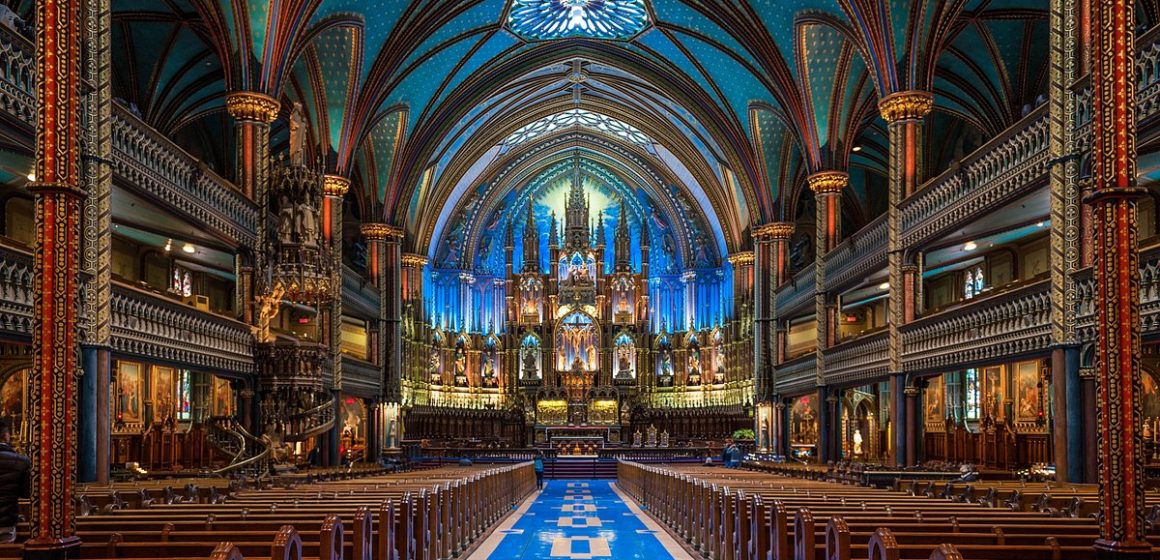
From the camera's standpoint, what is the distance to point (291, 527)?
6.38 metres

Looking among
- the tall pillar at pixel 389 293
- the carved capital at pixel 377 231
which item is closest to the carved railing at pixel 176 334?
the carved capital at pixel 377 231

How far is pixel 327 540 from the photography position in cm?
728

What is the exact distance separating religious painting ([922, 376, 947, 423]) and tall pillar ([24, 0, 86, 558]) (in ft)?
102

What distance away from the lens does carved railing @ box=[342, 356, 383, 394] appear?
107 ft

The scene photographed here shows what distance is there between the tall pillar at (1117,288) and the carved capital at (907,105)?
16659 mm

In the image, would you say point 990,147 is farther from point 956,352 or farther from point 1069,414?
point 1069,414

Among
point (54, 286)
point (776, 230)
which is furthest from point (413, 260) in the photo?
point (54, 286)

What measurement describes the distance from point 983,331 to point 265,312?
14546 millimetres

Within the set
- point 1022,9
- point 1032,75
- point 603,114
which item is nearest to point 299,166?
point 1022,9

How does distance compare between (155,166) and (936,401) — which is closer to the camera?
(155,166)

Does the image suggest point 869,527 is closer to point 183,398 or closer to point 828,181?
point 828,181

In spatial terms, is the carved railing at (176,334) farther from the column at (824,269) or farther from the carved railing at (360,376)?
the column at (824,269)

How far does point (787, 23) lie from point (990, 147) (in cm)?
1041

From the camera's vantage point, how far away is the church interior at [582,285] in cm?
796
